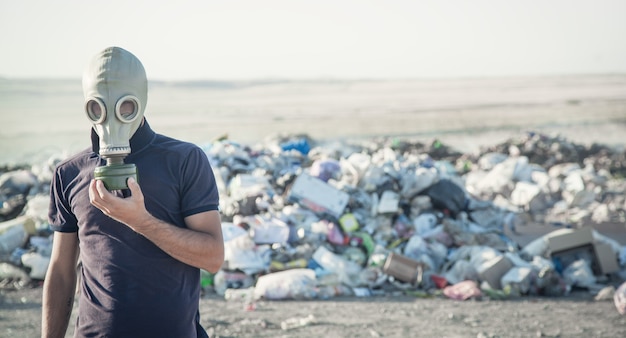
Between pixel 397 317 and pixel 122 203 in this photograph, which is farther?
pixel 397 317

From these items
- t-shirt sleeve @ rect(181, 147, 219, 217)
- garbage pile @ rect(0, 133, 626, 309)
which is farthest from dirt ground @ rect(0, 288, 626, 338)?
t-shirt sleeve @ rect(181, 147, 219, 217)

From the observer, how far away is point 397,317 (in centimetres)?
627

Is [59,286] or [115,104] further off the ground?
[115,104]

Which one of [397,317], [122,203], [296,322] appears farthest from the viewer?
[397,317]

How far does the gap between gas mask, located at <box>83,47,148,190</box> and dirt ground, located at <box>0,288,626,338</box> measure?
4130 mm

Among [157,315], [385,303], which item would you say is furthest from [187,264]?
[385,303]

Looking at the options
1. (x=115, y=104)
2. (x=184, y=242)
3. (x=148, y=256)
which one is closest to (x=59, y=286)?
(x=148, y=256)

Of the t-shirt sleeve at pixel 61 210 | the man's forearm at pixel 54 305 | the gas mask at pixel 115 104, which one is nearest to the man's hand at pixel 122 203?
the gas mask at pixel 115 104

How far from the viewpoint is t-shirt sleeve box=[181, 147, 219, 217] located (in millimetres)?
1983

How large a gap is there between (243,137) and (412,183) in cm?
1925

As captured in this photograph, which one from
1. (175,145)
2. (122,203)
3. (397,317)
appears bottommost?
(397,317)

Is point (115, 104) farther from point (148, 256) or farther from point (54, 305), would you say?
point (54, 305)

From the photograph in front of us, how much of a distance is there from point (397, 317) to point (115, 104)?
486 centimetres

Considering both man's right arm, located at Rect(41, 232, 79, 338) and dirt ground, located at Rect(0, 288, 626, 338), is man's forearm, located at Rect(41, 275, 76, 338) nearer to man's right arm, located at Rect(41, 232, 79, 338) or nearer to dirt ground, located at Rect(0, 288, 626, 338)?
man's right arm, located at Rect(41, 232, 79, 338)
